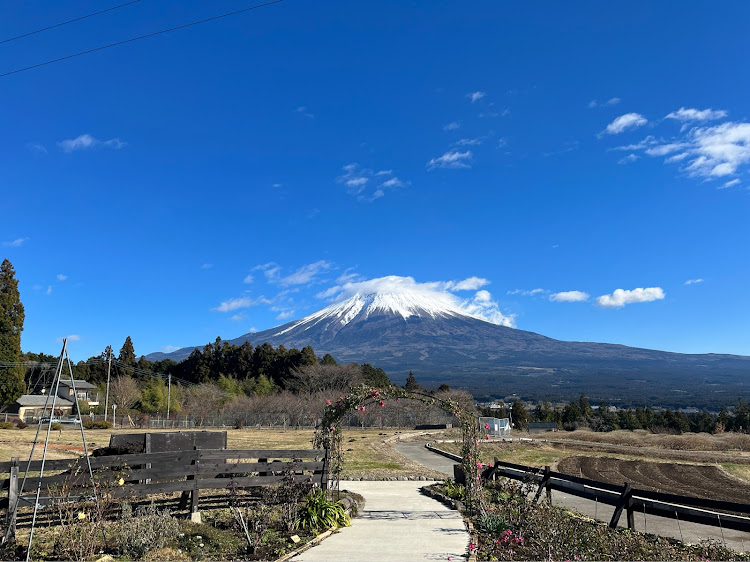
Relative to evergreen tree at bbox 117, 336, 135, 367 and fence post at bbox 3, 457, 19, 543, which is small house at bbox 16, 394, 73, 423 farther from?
fence post at bbox 3, 457, 19, 543

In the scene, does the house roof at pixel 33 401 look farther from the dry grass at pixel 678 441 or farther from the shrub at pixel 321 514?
the shrub at pixel 321 514

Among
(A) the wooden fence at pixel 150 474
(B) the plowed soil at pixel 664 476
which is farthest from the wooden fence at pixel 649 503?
(B) the plowed soil at pixel 664 476

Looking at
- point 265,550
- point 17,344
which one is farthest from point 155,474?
point 17,344

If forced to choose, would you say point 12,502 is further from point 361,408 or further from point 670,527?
point 670,527

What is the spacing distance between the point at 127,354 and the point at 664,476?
73.8 meters

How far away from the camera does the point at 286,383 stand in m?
75.2

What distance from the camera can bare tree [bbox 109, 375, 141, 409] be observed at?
61.0 m

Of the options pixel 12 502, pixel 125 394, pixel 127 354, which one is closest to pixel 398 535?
pixel 12 502

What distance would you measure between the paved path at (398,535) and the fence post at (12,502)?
376cm

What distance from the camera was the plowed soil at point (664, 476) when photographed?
2042 centimetres

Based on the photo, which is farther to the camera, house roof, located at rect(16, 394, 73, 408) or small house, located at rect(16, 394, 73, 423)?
house roof, located at rect(16, 394, 73, 408)

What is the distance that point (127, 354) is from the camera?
8025cm

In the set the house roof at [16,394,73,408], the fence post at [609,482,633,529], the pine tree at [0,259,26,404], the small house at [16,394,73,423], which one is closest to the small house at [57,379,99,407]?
the house roof at [16,394,73,408]

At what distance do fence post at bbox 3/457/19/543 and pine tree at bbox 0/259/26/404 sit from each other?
51140 millimetres
